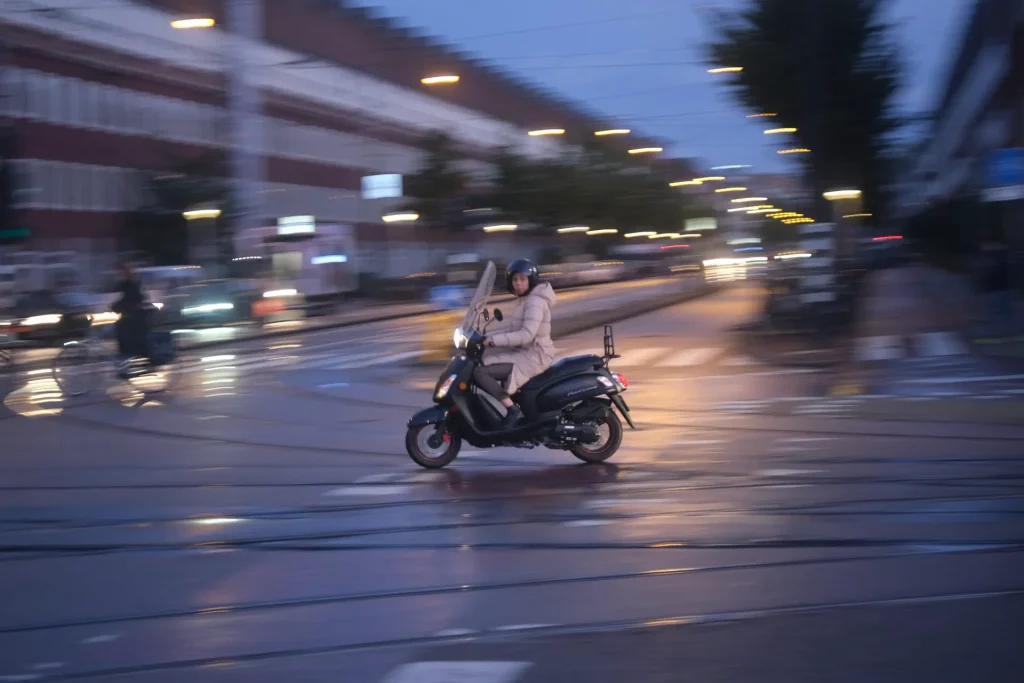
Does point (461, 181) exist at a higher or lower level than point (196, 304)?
higher

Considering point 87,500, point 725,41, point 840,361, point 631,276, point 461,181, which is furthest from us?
point 631,276

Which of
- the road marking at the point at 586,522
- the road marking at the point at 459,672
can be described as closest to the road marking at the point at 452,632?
the road marking at the point at 459,672

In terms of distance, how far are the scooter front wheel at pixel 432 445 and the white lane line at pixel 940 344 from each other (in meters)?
13.7

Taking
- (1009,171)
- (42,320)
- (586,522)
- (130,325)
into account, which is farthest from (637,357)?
(42,320)

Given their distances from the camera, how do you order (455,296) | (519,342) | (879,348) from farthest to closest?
(455,296) → (879,348) → (519,342)

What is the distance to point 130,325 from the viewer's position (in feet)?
66.9

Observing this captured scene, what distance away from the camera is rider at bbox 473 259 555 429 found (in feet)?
37.6

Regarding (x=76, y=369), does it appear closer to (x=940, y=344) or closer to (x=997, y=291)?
(x=940, y=344)

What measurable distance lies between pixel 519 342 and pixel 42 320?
28.1 meters

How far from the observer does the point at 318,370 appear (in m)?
24.4

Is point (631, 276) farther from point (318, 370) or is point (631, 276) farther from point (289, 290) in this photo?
point (318, 370)

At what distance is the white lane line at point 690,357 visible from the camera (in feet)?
75.5

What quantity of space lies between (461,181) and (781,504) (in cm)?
4746

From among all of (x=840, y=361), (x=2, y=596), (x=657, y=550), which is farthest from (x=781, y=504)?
(x=840, y=361)
